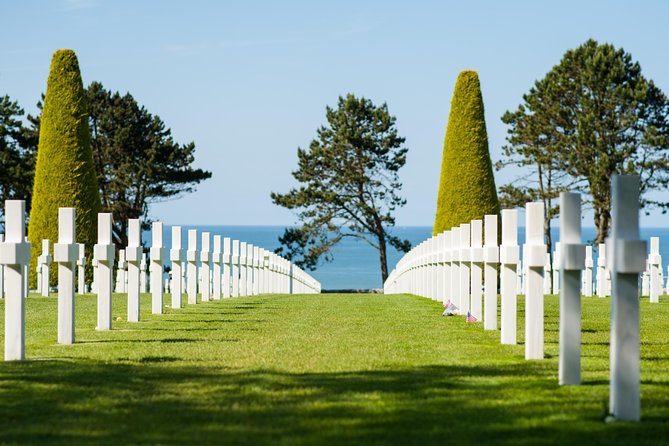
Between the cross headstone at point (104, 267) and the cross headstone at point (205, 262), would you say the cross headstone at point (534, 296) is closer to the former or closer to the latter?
the cross headstone at point (104, 267)

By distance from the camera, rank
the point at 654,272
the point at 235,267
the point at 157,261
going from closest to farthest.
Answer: the point at 157,261 < the point at 654,272 < the point at 235,267

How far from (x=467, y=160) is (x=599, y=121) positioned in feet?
54.9

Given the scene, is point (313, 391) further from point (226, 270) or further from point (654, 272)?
point (226, 270)

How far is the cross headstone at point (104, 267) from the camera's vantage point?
503 inches

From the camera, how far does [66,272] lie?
1118cm

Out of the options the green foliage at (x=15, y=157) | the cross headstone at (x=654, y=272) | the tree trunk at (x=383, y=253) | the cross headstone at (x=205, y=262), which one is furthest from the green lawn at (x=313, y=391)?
the tree trunk at (x=383, y=253)

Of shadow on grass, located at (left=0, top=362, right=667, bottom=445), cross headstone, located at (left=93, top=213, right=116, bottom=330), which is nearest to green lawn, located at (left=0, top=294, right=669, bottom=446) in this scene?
shadow on grass, located at (left=0, top=362, right=667, bottom=445)

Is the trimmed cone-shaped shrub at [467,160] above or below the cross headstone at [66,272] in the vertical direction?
above

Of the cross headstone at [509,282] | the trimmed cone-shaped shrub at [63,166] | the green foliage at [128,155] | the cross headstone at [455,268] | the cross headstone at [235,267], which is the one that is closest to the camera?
the cross headstone at [509,282]

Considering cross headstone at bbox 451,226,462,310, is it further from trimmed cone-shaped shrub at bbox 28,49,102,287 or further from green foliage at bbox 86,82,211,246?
green foliage at bbox 86,82,211,246

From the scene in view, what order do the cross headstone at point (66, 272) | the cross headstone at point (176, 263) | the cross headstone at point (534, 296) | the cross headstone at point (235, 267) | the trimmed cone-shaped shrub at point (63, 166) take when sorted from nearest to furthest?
the cross headstone at point (534, 296)
the cross headstone at point (66, 272)
the cross headstone at point (176, 263)
the cross headstone at point (235, 267)
the trimmed cone-shaped shrub at point (63, 166)

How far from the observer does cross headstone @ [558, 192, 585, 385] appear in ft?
24.1

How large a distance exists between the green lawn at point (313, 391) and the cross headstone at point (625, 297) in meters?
0.18

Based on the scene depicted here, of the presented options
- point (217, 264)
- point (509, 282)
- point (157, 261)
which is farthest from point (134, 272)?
point (217, 264)
